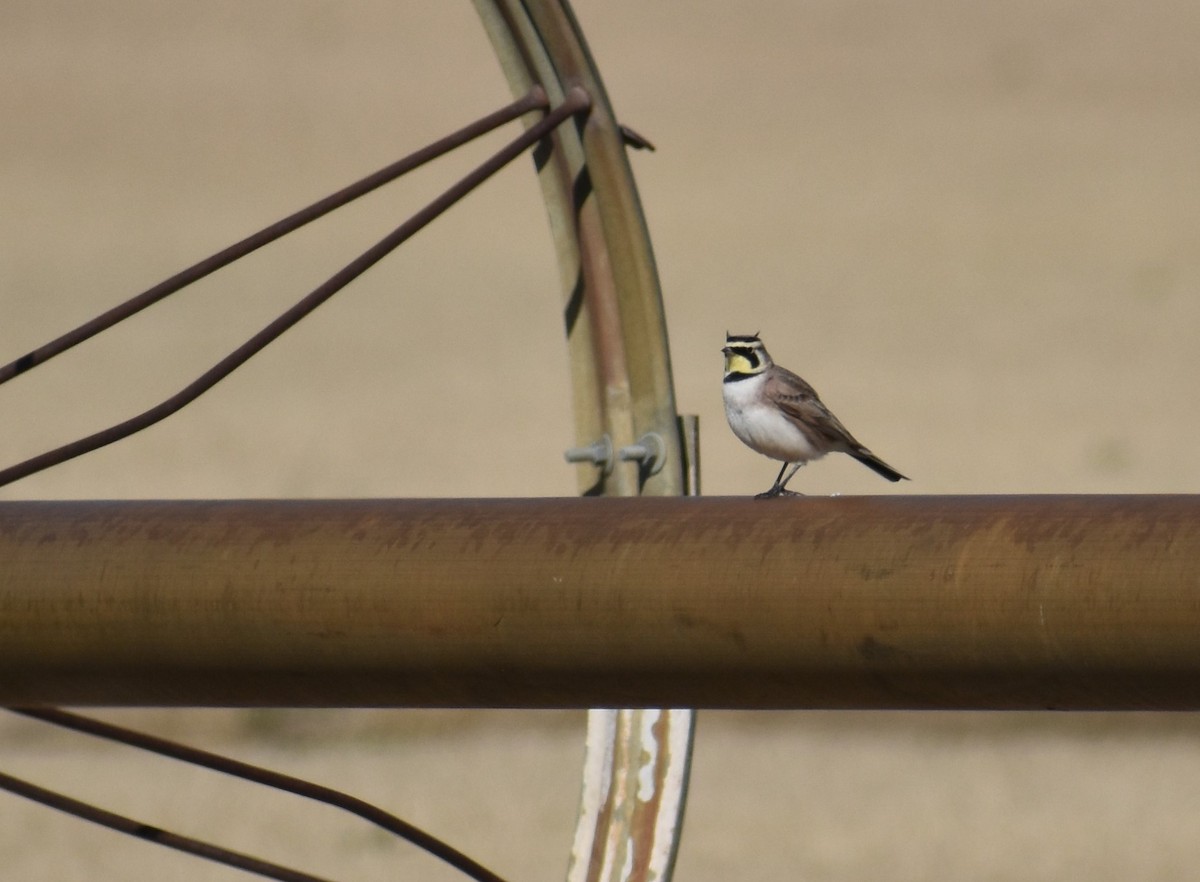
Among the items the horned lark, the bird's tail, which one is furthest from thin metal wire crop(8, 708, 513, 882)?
the horned lark

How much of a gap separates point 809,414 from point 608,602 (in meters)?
3.23

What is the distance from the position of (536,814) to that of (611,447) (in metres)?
5.14

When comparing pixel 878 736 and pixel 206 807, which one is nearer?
pixel 206 807

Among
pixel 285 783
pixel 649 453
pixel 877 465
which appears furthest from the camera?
pixel 877 465

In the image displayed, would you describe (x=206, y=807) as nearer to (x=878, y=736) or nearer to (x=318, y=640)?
(x=878, y=736)

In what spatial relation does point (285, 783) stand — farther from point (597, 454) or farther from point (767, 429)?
point (767, 429)

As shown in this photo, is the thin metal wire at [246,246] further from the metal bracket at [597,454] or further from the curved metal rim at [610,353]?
the metal bracket at [597,454]

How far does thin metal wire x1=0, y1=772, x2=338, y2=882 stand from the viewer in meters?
3.16

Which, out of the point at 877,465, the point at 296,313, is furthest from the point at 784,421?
the point at 296,313

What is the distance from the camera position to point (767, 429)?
5445mm

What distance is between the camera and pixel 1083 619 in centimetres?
214

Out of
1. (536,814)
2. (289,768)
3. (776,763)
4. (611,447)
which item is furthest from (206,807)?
(611,447)

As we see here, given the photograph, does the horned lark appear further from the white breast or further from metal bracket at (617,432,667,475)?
metal bracket at (617,432,667,475)

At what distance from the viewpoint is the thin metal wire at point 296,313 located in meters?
3.18
